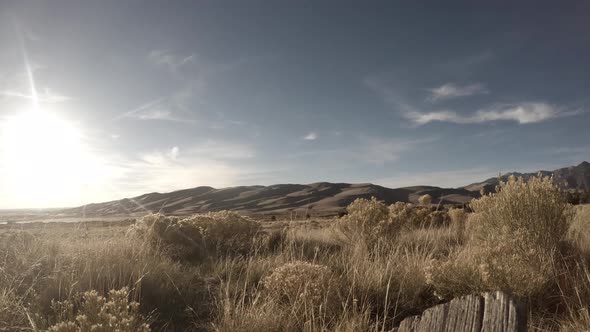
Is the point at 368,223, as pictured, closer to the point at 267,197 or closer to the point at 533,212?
the point at 533,212

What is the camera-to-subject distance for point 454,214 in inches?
607

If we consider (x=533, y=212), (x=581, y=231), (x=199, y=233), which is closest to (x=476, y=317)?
(x=533, y=212)

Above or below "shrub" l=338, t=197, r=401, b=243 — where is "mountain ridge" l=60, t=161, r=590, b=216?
above

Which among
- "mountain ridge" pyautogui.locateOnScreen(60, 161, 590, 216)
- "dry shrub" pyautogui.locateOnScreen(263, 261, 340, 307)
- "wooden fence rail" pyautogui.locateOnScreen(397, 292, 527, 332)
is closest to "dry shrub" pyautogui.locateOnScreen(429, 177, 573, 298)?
"dry shrub" pyautogui.locateOnScreen(263, 261, 340, 307)

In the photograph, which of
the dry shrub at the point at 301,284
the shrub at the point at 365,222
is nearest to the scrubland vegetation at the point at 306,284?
the dry shrub at the point at 301,284

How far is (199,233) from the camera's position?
364 inches

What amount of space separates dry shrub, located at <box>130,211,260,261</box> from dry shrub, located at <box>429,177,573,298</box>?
494 cm

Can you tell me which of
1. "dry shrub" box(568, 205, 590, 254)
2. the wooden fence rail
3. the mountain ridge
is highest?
the mountain ridge

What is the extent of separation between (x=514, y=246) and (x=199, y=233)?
22.5 feet

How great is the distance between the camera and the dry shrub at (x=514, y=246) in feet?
14.1

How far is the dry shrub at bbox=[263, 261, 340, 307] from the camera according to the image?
4125 millimetres

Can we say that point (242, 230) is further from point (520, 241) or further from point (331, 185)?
point (331, 185)

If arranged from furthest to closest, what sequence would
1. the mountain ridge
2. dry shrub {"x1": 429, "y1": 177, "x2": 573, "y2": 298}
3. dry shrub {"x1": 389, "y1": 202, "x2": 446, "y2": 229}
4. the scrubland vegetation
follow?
the mountain ridge < dry shrub {"x1": 389, "y1": 202, "x2": 446, "y2": 229} < dry shrub {"x1": 429, "y1": 177, "x2": 573, "y2": 298} < the scrubland vegetation

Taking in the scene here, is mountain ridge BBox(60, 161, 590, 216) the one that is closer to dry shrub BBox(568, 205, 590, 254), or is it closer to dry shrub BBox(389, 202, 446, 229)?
dry shrub BBox(389, 202, 446, 229)
